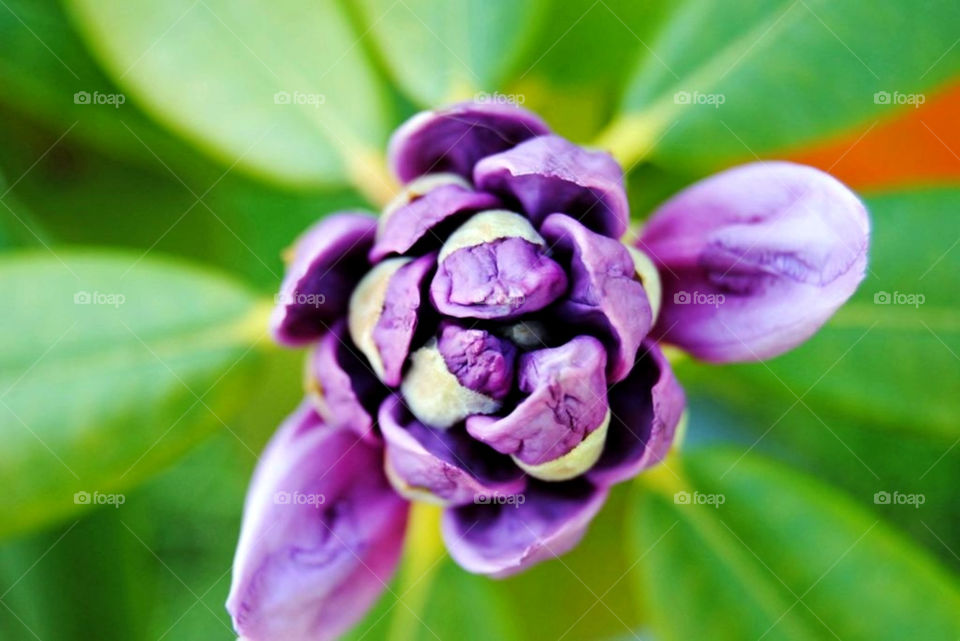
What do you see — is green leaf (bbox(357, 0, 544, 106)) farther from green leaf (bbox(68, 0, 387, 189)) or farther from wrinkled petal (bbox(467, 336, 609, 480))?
wrinkled petal (bbox(467, 336, 609, 480))

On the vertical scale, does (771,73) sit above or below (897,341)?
above

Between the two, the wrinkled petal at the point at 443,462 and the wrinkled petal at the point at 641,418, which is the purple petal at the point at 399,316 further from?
the wrinkled petal at the point at 641,418

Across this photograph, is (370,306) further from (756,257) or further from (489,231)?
(756,257)

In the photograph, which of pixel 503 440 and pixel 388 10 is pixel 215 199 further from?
pixel 503 440

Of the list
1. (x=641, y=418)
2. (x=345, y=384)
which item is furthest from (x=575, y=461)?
(x=345, y=384)

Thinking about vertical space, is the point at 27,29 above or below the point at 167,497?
above

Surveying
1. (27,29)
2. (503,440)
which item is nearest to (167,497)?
(27,29)
